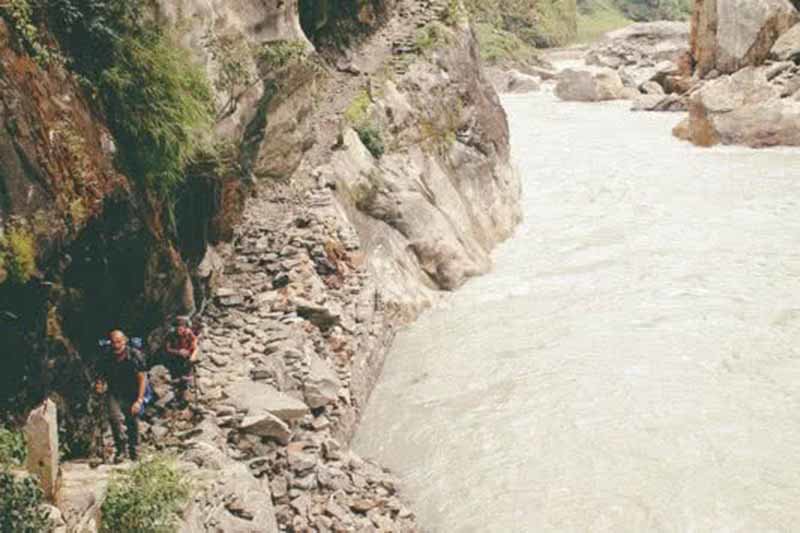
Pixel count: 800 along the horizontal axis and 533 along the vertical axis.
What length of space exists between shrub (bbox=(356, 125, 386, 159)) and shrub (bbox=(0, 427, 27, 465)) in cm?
1259

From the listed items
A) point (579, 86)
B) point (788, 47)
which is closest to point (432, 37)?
point (788, 47)

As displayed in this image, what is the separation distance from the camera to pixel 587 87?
164ft

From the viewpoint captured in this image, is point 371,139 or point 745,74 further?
point 745,74

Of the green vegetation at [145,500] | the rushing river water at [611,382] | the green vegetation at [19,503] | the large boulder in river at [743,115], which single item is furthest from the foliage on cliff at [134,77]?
the large boulder in river at [743,115]

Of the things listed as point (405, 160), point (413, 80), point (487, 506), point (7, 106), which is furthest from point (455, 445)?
point (413, 80)

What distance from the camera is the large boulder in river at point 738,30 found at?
4050 centimetres

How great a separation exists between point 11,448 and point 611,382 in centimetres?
990

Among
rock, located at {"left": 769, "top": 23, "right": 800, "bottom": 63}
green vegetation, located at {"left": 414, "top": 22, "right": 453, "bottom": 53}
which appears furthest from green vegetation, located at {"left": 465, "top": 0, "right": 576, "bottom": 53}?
green vegetation, located at {"left": 414, "top": 22, "right": 453, "bottom": 53}

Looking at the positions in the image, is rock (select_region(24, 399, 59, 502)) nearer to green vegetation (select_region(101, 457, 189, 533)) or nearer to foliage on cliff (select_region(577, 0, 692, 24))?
green vegetation (select_region(101, 457, 189, 533))

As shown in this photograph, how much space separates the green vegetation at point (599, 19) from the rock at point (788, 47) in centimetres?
6446

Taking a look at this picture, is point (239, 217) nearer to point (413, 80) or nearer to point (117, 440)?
point (117, 440)

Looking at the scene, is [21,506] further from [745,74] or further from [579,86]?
[579,86]

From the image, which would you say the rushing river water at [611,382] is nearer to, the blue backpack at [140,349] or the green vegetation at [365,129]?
the blue backpack at [140,349]

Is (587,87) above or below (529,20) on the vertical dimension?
below
